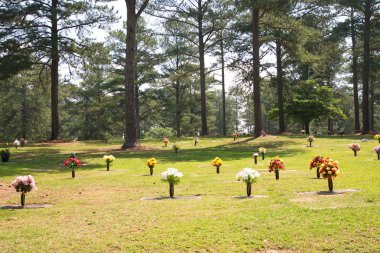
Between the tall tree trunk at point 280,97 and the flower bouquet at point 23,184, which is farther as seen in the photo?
the tall tree trunk at point 280,97

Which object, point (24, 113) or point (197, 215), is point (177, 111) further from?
point (197, 215)

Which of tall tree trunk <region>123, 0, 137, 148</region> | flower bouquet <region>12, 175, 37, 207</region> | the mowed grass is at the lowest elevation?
the mowed grass

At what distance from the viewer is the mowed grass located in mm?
6762

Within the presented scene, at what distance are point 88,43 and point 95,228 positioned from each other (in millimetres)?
27789

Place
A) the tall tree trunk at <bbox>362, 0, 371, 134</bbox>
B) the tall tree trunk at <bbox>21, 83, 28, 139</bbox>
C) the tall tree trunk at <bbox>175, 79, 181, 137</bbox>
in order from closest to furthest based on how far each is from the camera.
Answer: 1. the tall tree trunk at <bbox>362, 0, 371, 134</bbox>
2. the tall tree trunk at <bbox>21, 83, 28, 139</bbox>
3. the tall tree trunk at <bbox>175, 79, 181, 137</bbox>

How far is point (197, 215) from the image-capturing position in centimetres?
881

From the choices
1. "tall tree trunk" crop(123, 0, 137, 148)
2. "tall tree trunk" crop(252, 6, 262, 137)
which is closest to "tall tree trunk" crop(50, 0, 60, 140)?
"tall tree trunk" crop(123, 0, 137, 148)

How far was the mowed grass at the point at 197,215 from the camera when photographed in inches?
266

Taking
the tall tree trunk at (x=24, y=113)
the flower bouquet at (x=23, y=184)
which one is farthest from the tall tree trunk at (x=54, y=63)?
the flower bouquet at (x=23, y=184)

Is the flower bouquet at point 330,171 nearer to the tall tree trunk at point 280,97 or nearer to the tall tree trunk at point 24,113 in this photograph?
the tall tree trunk at point 280,97

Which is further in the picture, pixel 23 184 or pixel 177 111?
pixel 177 111

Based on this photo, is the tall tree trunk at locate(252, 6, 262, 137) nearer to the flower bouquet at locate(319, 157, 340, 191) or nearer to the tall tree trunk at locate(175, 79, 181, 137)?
the tall tree trunk at locate(175, 79, 181, 137)

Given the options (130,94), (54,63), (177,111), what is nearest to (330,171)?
(130,94)

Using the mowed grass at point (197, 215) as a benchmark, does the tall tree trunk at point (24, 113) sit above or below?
above
